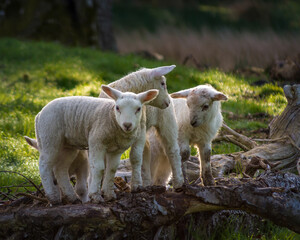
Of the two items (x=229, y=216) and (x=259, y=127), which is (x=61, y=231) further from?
(x=259, y=127)

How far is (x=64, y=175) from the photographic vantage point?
471 centimetres

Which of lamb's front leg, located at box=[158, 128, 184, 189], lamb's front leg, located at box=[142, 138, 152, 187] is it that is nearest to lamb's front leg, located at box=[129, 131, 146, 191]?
lamb's front leg, located at box=[158, 128, 184, 189]

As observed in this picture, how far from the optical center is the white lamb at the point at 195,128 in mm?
5340

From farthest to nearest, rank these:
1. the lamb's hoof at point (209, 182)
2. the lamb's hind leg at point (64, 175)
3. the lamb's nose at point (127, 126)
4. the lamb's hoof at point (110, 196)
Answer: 1. the lamb's hoof at point (209, 182)
2. the lamb's hind leg at point (64, 175)
3. the lamb's hoof at point (110, 196)
4. the lamb's nose at point (127, 126)

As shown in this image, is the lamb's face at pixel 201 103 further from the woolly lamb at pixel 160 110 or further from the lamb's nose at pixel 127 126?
the lamb's nose at pixel 127 126

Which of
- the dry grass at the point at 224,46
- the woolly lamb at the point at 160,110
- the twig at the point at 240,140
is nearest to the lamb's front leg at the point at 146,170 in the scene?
the woolly lamb at the point at 160,110

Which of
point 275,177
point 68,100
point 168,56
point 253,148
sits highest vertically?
point 68,100

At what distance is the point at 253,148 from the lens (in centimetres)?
→ 658

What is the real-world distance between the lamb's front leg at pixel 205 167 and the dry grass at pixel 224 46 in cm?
600

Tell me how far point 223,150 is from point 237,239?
3.07 m

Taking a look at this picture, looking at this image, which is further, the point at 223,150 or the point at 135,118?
the point at 223,150

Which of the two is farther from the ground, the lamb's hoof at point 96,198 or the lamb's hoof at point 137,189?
the lamb's hoof at point 96,198

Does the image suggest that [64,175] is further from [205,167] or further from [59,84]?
[59,84]

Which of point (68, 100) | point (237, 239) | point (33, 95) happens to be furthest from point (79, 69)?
point (237, 239)
